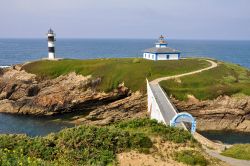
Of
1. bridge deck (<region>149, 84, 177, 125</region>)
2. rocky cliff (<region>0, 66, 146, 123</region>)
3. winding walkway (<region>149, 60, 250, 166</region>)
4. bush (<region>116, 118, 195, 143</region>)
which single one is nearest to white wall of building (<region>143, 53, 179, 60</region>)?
winding walkway (<region>149, 60, 250, 166</region>)

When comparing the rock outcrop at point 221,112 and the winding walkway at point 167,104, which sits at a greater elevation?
the winding walkway at point 167,104

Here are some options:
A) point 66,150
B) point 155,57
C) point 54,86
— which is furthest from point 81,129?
point 155,57

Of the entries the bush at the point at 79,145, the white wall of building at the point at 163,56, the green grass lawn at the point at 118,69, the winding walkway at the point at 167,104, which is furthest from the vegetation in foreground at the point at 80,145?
the white wall of building at the point at 163,56

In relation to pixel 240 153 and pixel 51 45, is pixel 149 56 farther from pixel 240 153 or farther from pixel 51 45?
pixel 240 153

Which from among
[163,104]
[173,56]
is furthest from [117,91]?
[173,56]

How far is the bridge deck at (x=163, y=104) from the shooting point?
41.7m

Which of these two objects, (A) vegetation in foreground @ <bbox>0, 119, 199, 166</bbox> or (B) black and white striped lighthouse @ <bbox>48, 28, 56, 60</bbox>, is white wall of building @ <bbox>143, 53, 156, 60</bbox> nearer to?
(B) black and white striped lighthouse @ <bbox>48, 28, 56, 60</bbox>

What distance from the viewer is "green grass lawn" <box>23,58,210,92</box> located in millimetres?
61312

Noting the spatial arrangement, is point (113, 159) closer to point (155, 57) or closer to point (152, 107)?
point (152, 107)

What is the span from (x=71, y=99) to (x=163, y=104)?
1793 centimetres

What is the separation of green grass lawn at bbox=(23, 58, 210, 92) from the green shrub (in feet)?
123

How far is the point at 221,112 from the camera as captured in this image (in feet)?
176

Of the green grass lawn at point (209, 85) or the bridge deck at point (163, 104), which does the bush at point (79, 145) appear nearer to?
the bridge deck at point (163, 104)

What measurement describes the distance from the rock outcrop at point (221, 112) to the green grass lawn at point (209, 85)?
1.11 m
